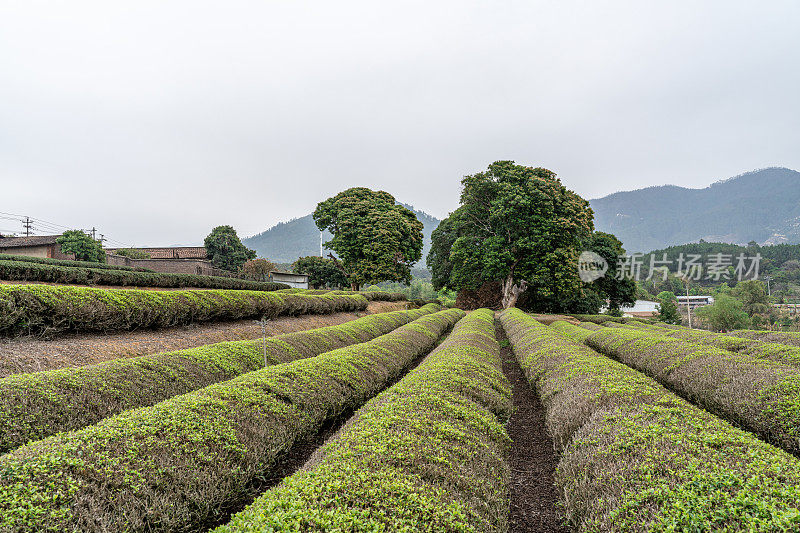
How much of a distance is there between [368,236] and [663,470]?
1118 inches

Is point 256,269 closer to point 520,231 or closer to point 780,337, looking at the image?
point 520,231

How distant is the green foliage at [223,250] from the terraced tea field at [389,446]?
3488 centimetres

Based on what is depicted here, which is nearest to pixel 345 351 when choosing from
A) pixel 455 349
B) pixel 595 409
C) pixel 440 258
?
pixel 455 349

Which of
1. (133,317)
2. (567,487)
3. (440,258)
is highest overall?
(440,258)

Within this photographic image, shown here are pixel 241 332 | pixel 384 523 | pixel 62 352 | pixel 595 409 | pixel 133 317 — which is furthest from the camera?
pixel 241 332

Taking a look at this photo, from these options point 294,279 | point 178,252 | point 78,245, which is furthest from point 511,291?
point 178,252

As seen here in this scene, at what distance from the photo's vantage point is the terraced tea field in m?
2.39

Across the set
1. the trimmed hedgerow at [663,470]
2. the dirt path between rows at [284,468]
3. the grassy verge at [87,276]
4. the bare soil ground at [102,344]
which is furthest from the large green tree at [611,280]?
the dirt path between rows at [284,468]

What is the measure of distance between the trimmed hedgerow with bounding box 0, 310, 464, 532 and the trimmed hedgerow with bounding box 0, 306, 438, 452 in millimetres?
944

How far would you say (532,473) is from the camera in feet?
14.4

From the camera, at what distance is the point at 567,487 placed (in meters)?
3.17

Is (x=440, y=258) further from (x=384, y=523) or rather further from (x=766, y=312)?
(x=766, y=312)

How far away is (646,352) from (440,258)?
26664 millimetres

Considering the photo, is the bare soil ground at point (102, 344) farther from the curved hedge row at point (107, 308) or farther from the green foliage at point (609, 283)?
the green foliage at point (609, 283)
